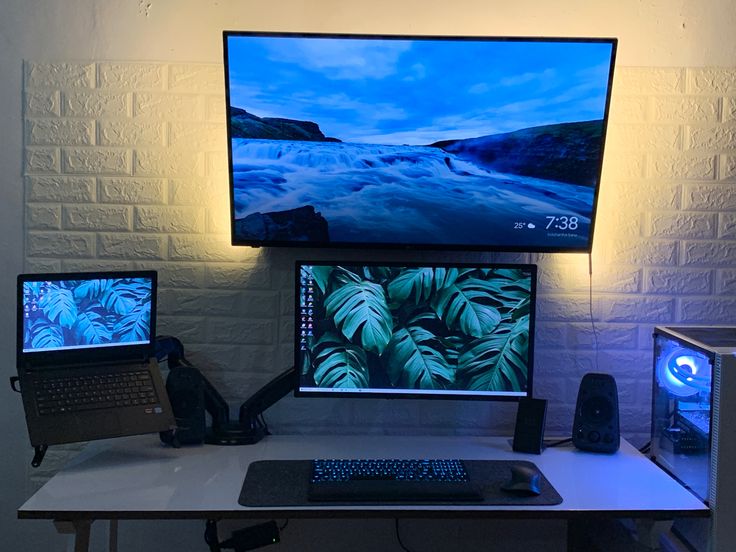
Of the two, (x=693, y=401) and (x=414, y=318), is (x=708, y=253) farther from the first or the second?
(x=414, y=318)

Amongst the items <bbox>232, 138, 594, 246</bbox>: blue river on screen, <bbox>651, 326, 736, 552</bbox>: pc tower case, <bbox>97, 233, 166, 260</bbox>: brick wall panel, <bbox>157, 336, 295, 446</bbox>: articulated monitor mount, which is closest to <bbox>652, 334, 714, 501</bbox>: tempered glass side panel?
<bbox>651, 326, 736, 552</bbox>: pc tower case

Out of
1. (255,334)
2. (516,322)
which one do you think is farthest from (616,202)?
(255,334)

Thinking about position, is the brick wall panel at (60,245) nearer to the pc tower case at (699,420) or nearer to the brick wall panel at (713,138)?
the pc tower case at (699,420)

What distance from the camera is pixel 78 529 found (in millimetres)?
1758

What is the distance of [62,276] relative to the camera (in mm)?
2061

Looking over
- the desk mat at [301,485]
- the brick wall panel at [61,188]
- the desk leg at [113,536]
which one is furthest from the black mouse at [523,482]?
the brick wall panel at [61,188]

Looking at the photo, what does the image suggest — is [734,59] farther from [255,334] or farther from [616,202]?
[255,334]

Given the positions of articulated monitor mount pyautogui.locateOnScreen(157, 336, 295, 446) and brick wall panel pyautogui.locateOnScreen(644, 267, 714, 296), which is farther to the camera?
brick wall panel pyautogui.locateOnScreen(644, 267, 714, 296)

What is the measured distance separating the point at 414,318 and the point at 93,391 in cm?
92

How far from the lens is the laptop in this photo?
2.00 metres

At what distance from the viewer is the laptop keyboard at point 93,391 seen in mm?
2014

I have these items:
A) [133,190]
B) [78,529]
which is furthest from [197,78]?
[78,529]

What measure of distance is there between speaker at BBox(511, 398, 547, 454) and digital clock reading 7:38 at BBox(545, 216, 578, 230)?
1.72ft

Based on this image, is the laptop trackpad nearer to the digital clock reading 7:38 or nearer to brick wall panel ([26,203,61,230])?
brick wall panel ([26,203,61,230])
